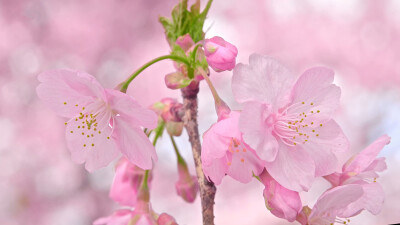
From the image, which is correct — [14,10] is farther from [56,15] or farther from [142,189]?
[142,189]

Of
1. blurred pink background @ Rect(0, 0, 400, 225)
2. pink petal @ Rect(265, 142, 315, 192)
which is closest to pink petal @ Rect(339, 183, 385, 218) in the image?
pink petal @ Rect(265, 142, 315, 192)

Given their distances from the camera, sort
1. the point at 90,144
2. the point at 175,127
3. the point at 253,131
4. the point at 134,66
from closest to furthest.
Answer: the point at 253,131
the point at 90,144
the point at 175,127
the point at 134,66

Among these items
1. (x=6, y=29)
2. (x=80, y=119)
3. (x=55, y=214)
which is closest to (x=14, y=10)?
(x=6, y=29)

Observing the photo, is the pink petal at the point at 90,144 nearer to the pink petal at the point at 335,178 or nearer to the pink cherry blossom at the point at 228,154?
the pink cherry blossom at the point at 228,154

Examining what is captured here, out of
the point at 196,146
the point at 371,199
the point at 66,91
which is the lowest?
the point at 371,199

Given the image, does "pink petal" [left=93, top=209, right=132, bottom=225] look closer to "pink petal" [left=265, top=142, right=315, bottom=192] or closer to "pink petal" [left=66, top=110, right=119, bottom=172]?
"pink petal" [left=66, top=110, right=119, bottom=172]

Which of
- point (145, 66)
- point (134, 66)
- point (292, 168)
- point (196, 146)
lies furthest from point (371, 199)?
point (134, 66)

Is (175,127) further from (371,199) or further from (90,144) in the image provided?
(371,199)
